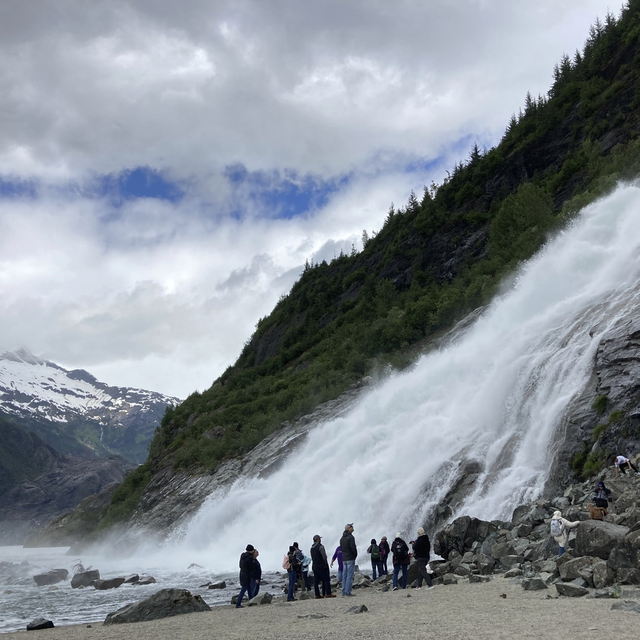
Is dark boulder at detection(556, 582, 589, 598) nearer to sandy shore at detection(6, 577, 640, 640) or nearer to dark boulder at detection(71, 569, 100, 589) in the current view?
sandy shore at detection(6, 577, 640, 640)

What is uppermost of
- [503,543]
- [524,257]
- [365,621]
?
[524,257]

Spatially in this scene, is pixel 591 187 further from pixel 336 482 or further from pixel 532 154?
pixel 336 482

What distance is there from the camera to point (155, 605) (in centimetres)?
1920

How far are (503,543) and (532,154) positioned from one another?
67.6 metres

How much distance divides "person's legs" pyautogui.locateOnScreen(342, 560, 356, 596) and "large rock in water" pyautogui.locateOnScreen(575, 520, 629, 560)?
6897 millimetres

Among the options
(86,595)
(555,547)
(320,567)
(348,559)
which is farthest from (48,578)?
(555,547)

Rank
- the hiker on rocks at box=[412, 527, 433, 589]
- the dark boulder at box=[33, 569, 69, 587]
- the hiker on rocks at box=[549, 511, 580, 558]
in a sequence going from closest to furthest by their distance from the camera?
the hiker on rocks at box=[549, 511, 580, 558], the hiker on rocks at box=[412, 527, 433, 589], the dark boulder at box=[33, 569, 69, 587]

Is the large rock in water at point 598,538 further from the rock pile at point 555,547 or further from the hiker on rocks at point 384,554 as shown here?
the hiker on rocks at point 384,554

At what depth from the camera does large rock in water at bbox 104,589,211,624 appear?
61.3 feet

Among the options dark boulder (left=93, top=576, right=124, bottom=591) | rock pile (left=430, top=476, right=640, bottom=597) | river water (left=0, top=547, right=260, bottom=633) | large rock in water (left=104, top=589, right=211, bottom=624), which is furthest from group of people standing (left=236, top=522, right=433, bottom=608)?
dark boulder (left=93, top=576, right=124, bottom=591)

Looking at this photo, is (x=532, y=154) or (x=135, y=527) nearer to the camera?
(x=135, y=527)

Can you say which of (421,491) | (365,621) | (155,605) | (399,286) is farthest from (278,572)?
(399,286)

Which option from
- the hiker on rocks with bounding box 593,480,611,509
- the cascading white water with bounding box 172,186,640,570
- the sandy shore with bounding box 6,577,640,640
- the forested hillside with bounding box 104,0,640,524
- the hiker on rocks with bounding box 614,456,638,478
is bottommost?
the sandy shore with bounding box 6,577,640,640

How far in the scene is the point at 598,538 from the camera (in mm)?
15461
